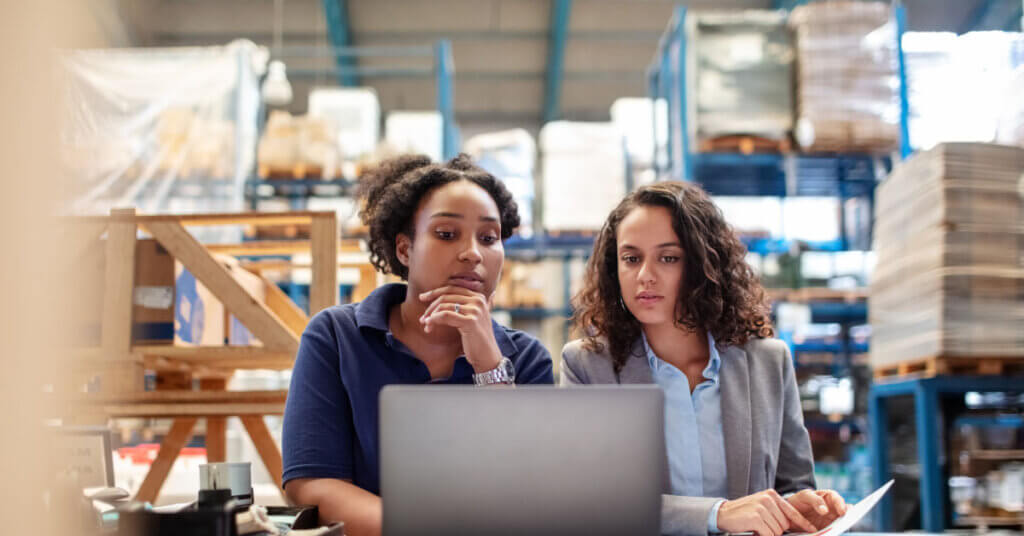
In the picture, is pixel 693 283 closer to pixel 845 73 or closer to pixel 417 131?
pixel 845 73

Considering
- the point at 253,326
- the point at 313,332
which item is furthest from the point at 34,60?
the point at 253,326

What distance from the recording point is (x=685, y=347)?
7.37ft

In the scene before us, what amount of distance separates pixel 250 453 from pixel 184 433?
2.49 m

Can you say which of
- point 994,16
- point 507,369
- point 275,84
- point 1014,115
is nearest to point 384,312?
point 507,369

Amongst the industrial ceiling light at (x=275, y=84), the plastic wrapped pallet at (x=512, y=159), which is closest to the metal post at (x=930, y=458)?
the plastic wrapped pallet at (x=512, y=159)

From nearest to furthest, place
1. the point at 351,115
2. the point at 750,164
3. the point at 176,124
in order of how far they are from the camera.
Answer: the point at 750,164 → the point at 176,124 → the point at 351,115

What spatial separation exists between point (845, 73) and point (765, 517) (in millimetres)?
5592

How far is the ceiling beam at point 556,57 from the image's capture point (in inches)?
525

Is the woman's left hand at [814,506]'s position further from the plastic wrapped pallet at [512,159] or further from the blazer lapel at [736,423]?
the plastic wrapped pallet at [512,159]

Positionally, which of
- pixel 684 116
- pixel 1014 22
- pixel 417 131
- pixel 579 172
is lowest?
pixel 579 172

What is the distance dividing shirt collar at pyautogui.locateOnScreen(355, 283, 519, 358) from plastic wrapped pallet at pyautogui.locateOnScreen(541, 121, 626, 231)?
6.04 m

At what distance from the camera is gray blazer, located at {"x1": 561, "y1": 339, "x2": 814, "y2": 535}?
2047mm

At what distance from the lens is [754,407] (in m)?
2.10

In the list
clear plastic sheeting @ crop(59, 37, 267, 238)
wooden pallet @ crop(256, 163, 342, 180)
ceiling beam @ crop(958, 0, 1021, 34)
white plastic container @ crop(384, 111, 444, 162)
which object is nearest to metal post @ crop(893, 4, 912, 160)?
white plastic container @ crop(384, 111, 444, 162)
